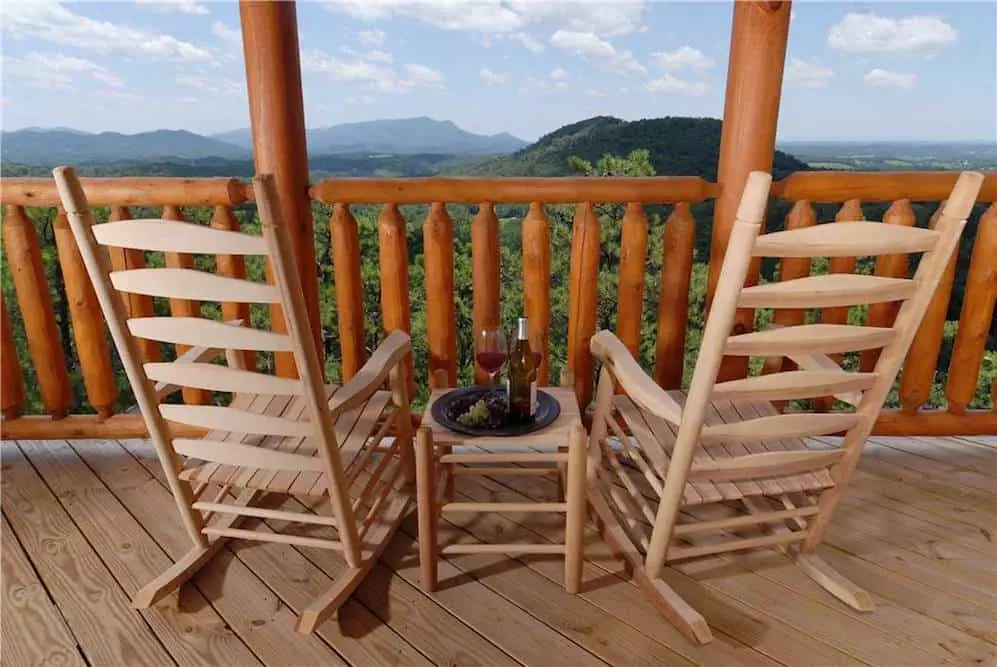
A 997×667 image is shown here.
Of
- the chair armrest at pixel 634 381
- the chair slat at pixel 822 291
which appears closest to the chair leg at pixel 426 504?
the chair armrest at pixel 634 381

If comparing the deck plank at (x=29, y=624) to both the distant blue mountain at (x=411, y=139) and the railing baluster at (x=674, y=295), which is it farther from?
the distant blue mountain at (x=411, y=139)

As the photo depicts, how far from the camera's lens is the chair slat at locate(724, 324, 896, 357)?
1232 millimetres

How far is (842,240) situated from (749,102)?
98cm

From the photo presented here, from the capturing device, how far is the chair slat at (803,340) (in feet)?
4.04

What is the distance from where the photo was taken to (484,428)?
156 centimetres

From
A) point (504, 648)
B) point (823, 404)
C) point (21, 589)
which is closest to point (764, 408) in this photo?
point (823, 404)

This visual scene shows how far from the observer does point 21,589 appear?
1.67 m

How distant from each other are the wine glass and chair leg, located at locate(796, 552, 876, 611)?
976 mm

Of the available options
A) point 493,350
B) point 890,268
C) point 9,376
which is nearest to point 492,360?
point 493,350

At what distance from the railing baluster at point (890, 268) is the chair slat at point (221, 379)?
1670 mm

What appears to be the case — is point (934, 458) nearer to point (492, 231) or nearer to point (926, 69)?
point (492, 231)

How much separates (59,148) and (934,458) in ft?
20.4

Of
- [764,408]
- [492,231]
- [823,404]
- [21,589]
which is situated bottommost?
[21,589]

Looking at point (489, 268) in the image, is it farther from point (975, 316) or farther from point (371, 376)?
point (975, 316)
